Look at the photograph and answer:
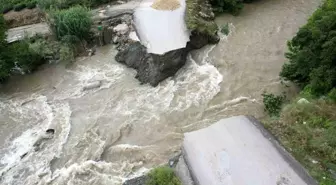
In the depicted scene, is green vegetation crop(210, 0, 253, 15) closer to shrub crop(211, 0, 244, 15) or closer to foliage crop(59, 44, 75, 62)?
shrub crop(211, 0, 244, 15)

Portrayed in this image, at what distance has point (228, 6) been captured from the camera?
11992 mm

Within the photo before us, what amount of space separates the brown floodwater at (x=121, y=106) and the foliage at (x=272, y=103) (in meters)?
0.24

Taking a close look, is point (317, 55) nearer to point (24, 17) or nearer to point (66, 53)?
point (66, 53)

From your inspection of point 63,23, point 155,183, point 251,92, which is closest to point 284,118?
point 251,92

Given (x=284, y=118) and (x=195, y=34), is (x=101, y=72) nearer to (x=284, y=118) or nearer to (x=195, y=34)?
(x=195, y=34)

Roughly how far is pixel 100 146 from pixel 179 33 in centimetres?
433

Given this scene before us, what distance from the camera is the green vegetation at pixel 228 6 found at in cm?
1181

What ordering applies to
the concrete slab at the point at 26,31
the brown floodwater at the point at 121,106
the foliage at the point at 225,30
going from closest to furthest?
1. the brown floodwater at the point at 121,106
2. the foliage at the point at 225,30
3. the concrete slab at the point at 26,31

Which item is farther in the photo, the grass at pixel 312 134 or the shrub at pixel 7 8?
the shrub at pixel 7 8

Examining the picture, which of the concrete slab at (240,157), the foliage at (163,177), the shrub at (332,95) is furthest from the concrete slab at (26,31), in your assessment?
the shrub at (332,95)

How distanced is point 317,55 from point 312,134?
2152mm

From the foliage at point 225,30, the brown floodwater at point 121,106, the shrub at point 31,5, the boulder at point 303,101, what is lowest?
the brown floodwater at point 121,106

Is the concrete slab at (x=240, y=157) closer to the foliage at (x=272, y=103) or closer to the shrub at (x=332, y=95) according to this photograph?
the foliage at (x=272, y=103)

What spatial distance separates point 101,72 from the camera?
10312mm
